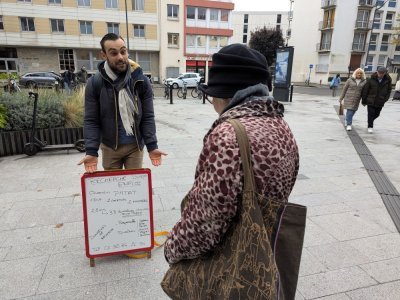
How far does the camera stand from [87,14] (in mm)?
32500

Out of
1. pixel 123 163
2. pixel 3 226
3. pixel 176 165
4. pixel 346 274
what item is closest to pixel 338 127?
pixel 176 165

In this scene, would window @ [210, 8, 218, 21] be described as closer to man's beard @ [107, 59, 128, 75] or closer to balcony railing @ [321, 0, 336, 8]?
balcony railing @ [321, 0, 336, 8]

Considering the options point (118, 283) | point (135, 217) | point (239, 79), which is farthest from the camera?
point (135, 217)

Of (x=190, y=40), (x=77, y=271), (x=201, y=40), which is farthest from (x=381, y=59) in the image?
(x=77, y=271)

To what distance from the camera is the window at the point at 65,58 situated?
33625 millimetres

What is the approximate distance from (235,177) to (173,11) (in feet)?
127

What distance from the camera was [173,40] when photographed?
36.1 m

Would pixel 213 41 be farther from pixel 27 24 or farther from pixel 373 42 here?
pixel 373 42

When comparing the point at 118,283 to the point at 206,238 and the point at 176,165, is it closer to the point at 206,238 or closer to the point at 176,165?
the point at 206,238

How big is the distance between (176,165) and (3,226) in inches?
110

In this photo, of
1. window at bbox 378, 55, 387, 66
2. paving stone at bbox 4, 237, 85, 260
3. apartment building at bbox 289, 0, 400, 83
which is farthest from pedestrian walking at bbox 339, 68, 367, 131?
window at bbox 378, 55, 387, 66

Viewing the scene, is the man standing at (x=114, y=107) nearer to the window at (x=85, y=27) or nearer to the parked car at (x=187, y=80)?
the parked car at (x=187, y=80)

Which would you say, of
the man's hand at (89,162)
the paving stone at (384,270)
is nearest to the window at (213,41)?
the man's hand at (89,162)

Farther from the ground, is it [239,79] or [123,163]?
[239,79]
